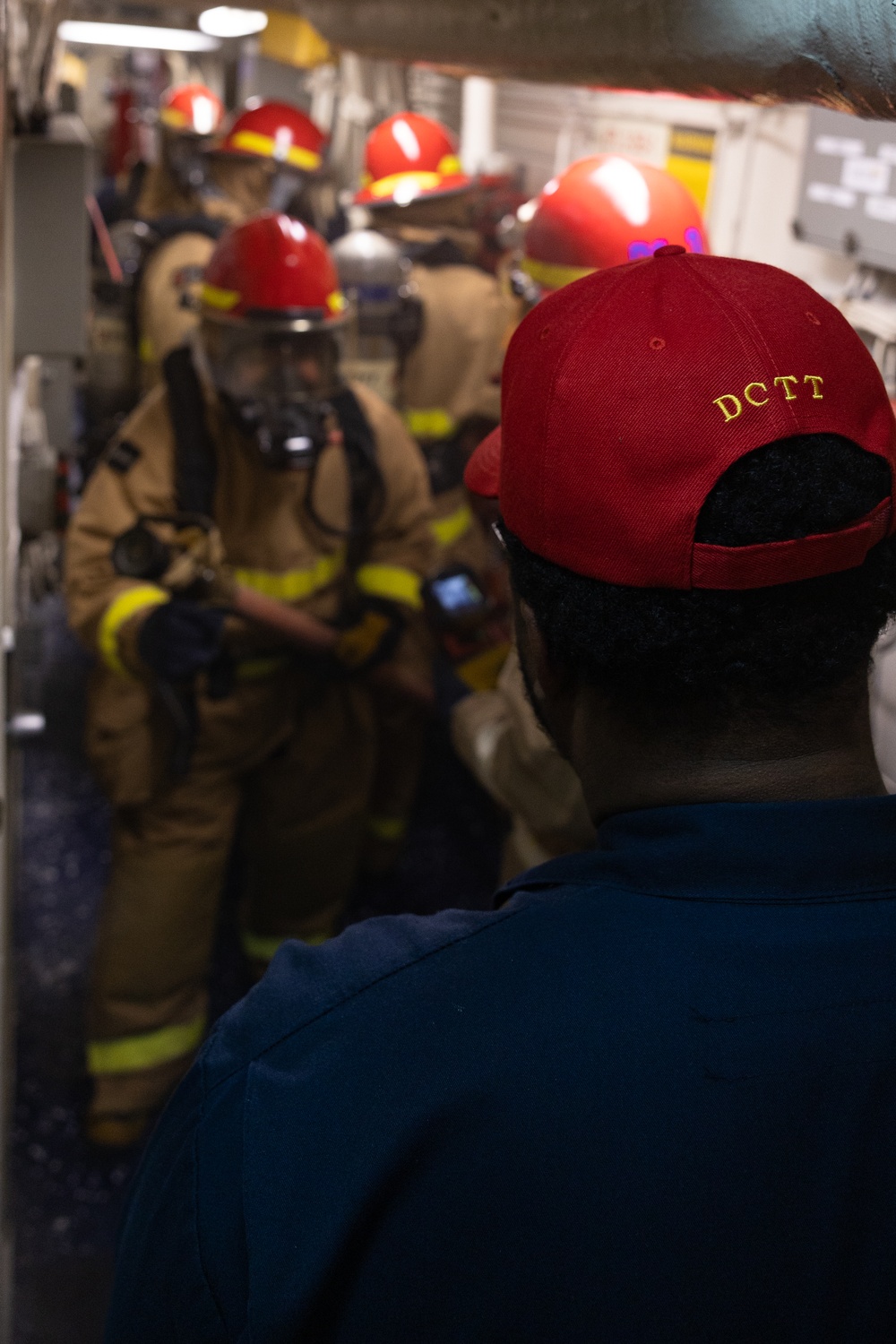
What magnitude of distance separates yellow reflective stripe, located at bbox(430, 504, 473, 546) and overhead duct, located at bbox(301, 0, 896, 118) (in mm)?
2548

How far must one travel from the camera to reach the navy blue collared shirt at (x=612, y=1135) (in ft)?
2.69

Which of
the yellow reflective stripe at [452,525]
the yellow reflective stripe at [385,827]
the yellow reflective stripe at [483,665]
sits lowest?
the yellow reflective stripe at [385,827]

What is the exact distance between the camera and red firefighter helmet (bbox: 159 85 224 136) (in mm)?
7184

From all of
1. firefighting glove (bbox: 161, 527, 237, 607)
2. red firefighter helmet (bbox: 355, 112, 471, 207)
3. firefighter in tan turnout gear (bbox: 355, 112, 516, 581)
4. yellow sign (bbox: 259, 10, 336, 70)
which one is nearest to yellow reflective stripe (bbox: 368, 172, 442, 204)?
red firefighter helmet (bbox: 355, 112, 471, 207)

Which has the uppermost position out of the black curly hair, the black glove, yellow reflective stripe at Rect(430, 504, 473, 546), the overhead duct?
the overhead duct

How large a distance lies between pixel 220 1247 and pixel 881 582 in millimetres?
699

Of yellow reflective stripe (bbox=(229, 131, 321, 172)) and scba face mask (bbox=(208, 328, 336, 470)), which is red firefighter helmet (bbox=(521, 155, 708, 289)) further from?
yellow reflective stripe (bbox=(229, 131, 321, 172))

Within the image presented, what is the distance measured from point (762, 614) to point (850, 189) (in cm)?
202

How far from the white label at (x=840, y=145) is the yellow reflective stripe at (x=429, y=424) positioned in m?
2.18

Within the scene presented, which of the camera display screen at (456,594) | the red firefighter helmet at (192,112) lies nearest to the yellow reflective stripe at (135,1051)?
the camera display screen at (456,594)

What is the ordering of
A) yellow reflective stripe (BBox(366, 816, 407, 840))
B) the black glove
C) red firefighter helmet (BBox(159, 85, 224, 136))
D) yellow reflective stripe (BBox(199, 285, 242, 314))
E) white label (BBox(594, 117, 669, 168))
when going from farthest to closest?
red firefighter helmet (BBox(159, 85, 224, 136)), yellow reflective stripe (BBox(366, 816, 407, 840)), white label (BBox(594, 117, 669, 168)), yellow reflective stripe (BBox(199, 285, 242, 314)), the black glove

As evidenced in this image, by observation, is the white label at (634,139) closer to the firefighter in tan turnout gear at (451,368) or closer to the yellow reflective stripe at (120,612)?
the firefighter in tan turnout gear at (451,368)

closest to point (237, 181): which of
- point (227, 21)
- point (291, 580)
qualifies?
point (227, 21)

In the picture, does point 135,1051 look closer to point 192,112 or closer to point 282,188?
point 282,188
